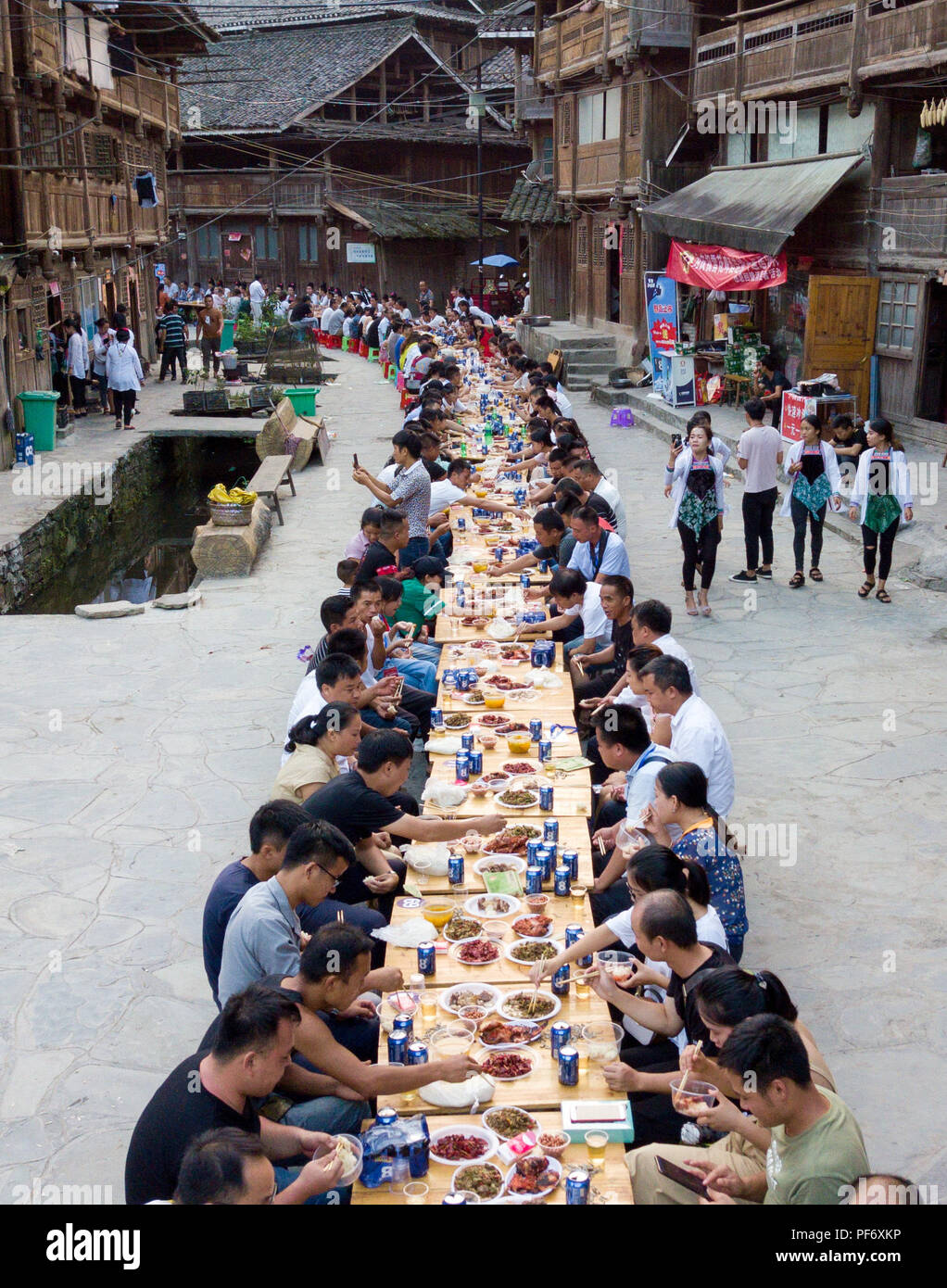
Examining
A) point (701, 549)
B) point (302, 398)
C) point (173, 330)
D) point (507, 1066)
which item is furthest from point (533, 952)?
point (173, 330)

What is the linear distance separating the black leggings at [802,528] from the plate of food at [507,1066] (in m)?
9.42

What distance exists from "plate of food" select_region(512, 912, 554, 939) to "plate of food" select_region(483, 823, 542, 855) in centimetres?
64

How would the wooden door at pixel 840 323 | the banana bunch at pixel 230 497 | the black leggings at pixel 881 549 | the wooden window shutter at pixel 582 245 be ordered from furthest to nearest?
1. the wooden window shutter at pixel 582 245
2. the wooden door at pixel 840 323
3. the banana bunch at pixel 230 497
4. the black leggings at pixel 881 549

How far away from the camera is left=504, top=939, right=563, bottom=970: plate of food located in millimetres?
5375

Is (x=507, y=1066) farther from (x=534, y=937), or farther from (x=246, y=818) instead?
(x=246, y=818)

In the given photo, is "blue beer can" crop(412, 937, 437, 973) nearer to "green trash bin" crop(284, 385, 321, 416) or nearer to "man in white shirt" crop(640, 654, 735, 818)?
"man in white shirt" crop(640, 654, 735, 818)

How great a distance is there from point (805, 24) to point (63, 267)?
15208 mm

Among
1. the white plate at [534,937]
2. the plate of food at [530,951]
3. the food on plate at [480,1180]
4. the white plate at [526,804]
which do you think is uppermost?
the white plate at [526,804]

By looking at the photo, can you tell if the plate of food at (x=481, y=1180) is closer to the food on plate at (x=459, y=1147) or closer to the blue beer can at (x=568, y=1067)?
the food on plate at (x=459, y=1147)

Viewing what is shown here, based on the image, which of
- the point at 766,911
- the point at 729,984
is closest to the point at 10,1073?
the point at 729,984

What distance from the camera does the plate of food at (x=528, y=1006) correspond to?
16.4ft

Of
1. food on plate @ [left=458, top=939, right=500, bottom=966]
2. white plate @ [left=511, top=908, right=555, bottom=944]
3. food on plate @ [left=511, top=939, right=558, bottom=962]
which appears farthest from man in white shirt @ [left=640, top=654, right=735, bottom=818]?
food on plate @ [left=458, top=939, right=500, bottom=966]

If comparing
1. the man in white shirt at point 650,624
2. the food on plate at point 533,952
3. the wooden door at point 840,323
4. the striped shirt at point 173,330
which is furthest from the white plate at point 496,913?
the striped shirt at point 173,330

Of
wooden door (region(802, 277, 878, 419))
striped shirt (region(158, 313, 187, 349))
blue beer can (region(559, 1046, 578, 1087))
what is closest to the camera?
blue beer can (region(559, 1046, 578, 1087))
